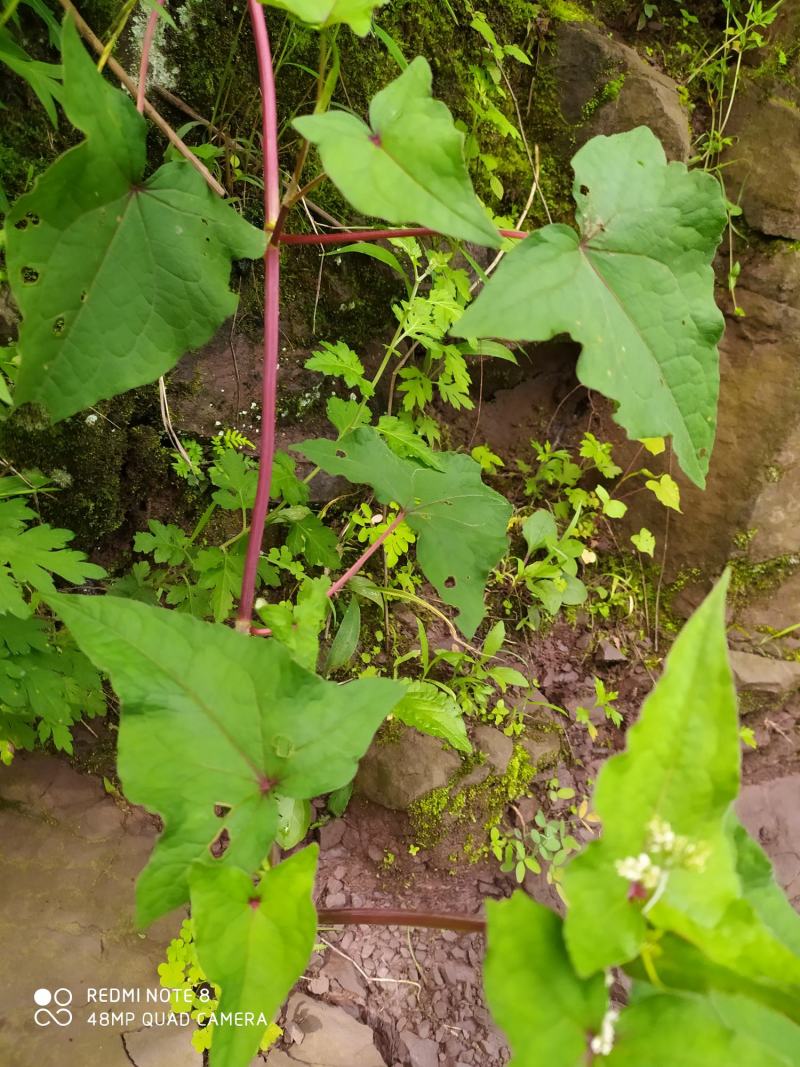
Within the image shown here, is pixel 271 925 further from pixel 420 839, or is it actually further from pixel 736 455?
pixel 736 455

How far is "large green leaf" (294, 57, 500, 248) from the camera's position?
707 millimetres

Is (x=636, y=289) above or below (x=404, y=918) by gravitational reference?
above

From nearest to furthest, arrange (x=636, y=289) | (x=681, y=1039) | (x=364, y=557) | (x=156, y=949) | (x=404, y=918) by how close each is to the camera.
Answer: (x=681, y=1039) < (x=404, y=918) < (x=636, y=289) < (x=364, y=557) < (x=156, y=949)

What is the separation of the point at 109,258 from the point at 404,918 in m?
0.91

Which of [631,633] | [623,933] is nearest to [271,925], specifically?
[623,933]

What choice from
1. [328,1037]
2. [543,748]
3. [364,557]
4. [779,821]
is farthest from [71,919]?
[779,821]

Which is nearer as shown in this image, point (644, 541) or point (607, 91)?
point (607, 91)

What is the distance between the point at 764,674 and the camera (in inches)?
108

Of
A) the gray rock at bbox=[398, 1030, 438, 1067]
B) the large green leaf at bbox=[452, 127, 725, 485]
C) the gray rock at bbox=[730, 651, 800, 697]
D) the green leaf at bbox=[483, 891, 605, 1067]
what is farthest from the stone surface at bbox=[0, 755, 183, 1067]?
the gray rock at bbox=[730, 651, 800, 697]

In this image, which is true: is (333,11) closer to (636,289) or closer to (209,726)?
(636,289)

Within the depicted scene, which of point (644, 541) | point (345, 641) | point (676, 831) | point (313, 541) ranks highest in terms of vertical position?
point (676, 831)

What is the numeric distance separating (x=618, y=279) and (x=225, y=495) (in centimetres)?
112

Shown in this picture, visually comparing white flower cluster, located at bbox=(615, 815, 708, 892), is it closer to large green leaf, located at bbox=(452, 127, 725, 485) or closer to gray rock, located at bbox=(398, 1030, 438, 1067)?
large green leaf, located at bbox=(452, 127, 725, 485)

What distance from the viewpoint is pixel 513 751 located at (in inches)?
87.5
